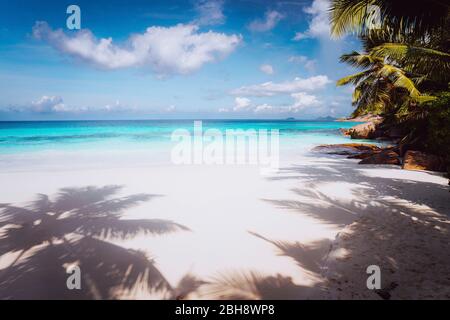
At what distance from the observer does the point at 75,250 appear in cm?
351

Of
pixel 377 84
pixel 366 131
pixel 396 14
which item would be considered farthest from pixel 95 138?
pixel 366 131

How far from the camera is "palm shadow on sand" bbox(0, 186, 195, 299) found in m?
2.75

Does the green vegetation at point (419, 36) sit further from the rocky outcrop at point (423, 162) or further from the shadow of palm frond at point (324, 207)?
the shadow of palm frond at point (324, 207)

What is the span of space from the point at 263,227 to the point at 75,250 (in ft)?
9.75

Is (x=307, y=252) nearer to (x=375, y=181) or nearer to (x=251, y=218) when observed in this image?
(x=251, y=218)

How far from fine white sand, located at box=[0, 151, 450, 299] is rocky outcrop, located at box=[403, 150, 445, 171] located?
2.74 ft

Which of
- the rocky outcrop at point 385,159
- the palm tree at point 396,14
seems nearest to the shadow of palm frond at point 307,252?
the palm tree at point 396,14

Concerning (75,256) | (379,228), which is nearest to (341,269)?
(379,228)

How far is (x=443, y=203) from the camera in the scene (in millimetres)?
5109

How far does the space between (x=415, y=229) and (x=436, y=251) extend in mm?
716

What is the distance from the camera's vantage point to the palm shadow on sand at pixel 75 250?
275 cm

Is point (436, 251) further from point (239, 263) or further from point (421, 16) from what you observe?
point (421, 16)

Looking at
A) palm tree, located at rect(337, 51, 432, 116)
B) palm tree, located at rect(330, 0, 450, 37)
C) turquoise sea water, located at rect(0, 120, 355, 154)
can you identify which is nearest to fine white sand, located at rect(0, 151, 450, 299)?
palm tree, located at rect(330, 0, 450, 37)

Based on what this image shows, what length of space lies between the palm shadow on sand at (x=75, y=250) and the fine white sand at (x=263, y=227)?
0.12 ft
